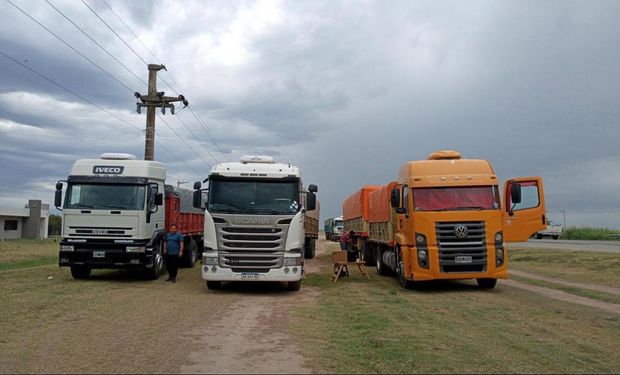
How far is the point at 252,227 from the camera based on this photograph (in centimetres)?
1425

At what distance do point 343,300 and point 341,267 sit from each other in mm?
5139

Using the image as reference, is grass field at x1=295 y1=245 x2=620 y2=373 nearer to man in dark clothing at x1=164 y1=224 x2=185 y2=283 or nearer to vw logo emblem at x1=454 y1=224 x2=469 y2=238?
vw logo emblem at x1=454 y1=224 x2=469 y2=238

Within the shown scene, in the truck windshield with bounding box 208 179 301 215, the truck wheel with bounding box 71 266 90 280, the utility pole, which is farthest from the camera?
the utility pole

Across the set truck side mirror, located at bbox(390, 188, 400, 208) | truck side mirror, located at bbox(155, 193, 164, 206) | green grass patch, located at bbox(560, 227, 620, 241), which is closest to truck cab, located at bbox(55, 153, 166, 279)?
truck side mirror, located at bbox(155, 193, 164, 206)

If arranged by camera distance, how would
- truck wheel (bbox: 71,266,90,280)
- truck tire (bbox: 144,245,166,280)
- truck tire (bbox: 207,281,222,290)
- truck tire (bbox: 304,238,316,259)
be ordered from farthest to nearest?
1. truck tire (bbox: 304,238,316,259)
2. truck wheel (bbox: 71,266,90,280)
3. truck tire (bbox: 144,245,166,280)
4. truck tire (bbox: 207,281,222,290)

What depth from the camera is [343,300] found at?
13.5 metres

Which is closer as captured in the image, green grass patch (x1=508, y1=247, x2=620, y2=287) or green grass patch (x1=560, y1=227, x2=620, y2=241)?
green grass patch (x1=508, y1=247, x2=620, y2=287)

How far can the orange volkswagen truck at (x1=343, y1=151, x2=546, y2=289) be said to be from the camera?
48.7ft

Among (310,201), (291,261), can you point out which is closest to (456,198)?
(310,201)

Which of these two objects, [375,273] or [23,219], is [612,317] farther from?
[23,219]

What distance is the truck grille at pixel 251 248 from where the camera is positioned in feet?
46.8

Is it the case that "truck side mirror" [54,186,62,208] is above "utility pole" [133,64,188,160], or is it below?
below

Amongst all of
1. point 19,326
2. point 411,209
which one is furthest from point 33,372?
point 411,209

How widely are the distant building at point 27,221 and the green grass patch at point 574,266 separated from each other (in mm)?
63501
